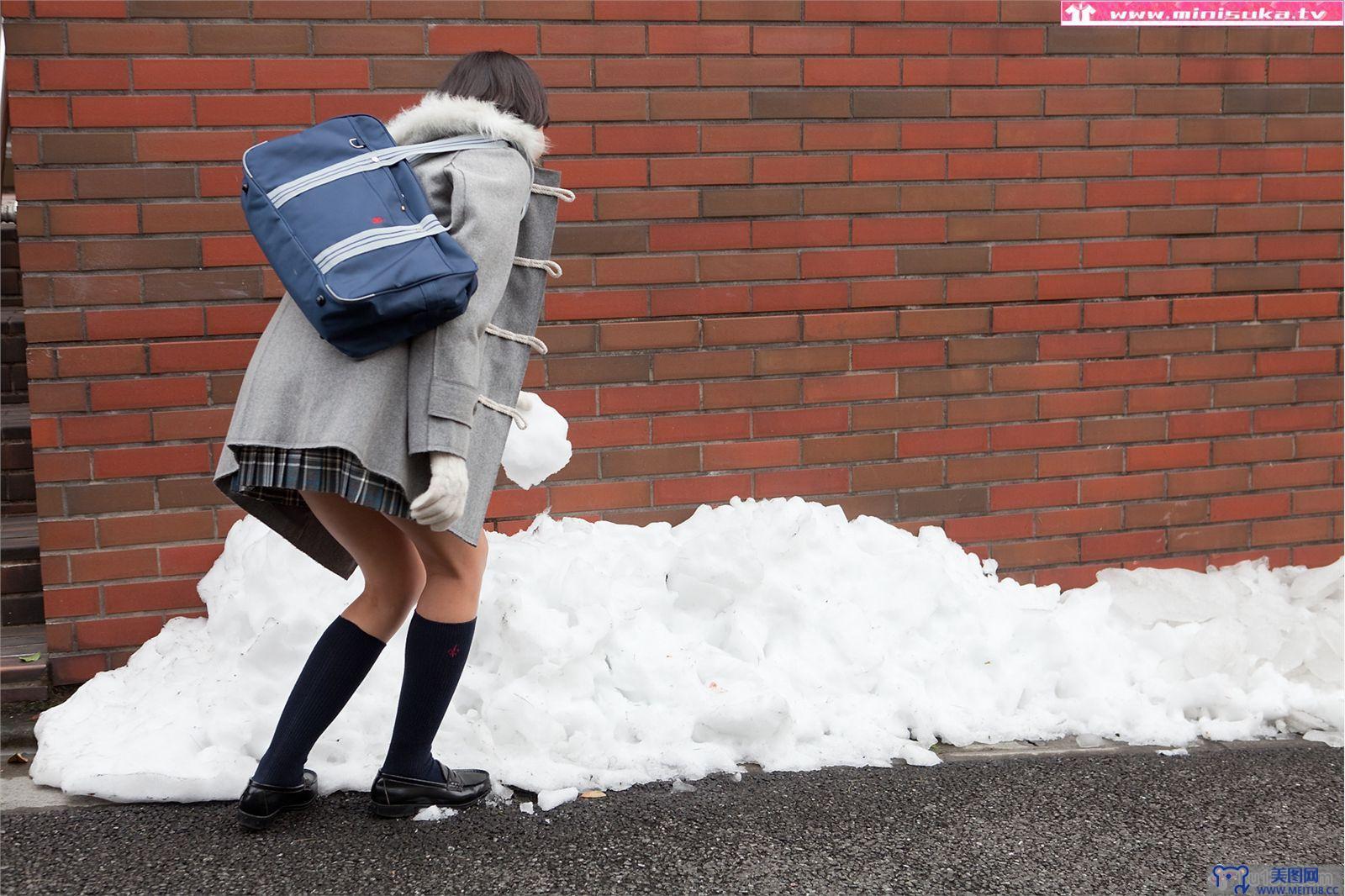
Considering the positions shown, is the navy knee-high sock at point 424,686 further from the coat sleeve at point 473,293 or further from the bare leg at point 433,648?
the coat sleeve at point 473,293

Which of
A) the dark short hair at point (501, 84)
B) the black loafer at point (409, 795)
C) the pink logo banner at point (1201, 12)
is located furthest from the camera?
the pink logo banner at point (1201, 12)

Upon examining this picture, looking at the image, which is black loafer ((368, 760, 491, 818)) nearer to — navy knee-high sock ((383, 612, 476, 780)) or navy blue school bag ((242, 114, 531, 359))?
navy knee-high sock ((383, 612, 476, 780))

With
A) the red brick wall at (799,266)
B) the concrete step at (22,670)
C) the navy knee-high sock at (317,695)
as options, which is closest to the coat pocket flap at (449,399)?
the navy knee-high sock at (317,695)

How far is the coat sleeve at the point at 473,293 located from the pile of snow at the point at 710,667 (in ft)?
2.93

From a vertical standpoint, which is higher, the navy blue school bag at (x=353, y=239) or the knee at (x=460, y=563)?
the navy blue school bag at (x=353, y=239)

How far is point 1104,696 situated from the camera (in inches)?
128

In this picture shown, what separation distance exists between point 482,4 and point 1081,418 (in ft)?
7.74

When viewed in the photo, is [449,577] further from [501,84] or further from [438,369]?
[501,84]

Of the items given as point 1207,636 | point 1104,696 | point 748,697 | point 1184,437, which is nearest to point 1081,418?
point 1184,437

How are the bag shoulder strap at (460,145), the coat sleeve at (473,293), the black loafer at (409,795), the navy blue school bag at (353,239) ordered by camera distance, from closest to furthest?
1. the navy blue school bag at (353,239)
2. the coat sleeve at (473,293)
3. the bag shoulder strap at (460,145)
4. the black loafer at (409,795)

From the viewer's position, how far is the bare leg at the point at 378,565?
2.50 meters

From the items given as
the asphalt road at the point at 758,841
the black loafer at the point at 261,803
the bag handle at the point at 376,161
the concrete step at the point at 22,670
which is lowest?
the asphalt road at the point at 758,841

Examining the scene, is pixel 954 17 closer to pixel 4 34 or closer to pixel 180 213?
pixel 180 213

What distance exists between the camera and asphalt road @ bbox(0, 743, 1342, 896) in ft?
7.90
